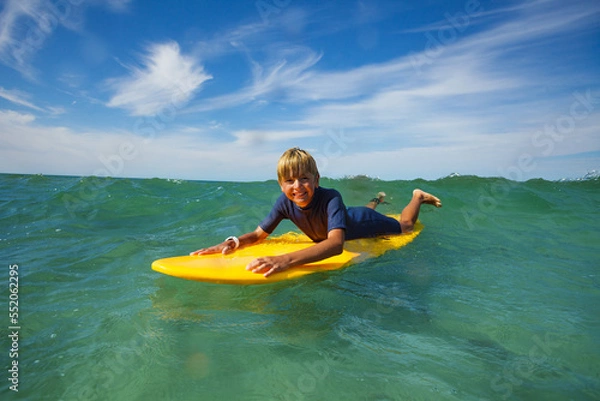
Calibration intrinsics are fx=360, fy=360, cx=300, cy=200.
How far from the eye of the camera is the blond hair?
3.08 m

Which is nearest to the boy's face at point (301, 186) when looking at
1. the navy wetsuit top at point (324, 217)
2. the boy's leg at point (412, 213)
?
the navy wetsuit top at point (324, 217)

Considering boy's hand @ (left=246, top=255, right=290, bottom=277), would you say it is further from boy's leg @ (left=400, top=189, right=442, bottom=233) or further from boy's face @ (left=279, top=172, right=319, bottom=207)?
boy's leg @ (left=400, top=189, right=442, bottom=233)

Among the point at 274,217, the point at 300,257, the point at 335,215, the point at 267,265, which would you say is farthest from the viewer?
the point at 274,217

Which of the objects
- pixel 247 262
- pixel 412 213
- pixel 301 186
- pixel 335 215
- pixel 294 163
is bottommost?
pixel 247 262

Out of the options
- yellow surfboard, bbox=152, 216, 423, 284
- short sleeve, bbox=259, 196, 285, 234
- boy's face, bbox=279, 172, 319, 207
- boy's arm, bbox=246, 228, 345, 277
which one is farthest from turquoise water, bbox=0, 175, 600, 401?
short sleeve, bbox=259, 196, 285, 234

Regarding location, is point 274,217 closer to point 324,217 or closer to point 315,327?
point 324,217

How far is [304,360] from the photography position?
1.91 m

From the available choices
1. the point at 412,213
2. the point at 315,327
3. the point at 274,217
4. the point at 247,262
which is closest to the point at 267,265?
the point at 247,262

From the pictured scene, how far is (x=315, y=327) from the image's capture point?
230cm

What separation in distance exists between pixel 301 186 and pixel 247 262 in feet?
2.64

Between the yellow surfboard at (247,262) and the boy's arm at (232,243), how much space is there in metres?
0.07

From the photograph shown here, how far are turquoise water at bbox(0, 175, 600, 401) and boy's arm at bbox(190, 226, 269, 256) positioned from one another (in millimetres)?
366

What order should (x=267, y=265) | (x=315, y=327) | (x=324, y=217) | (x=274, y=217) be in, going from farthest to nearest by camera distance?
(x=274, y=217) < (x=324, y=217) < (x=267, y=265) < (x=315, y=327)

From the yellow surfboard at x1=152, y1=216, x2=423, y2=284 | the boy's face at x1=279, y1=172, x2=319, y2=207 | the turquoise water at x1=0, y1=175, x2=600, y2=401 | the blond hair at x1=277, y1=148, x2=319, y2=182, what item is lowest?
the turquoise water at x1=0, y1=175, x2=600, y2=401
